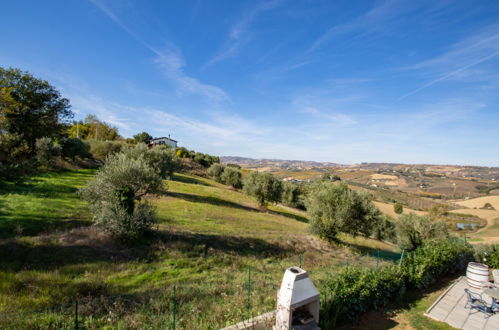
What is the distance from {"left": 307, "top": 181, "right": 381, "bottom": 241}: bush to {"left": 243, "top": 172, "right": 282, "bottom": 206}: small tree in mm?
17222

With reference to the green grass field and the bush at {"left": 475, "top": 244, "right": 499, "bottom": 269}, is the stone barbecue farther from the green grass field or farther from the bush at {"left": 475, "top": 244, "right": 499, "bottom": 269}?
the bush at {"left": 475, "top": 244, "right": 499, "bottom": 269}

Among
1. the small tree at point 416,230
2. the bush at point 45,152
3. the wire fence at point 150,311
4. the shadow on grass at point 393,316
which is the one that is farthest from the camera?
the bush at point 45,152

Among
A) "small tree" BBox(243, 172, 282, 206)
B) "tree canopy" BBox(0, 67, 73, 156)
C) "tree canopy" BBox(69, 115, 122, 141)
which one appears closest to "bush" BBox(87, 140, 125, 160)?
"tree canopy" BBox(0, 67, 73, 156)

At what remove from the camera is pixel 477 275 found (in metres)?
9.70

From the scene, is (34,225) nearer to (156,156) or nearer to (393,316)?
(393,316)

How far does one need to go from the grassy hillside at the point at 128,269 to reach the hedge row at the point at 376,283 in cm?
114

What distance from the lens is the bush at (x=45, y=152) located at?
2923 cm

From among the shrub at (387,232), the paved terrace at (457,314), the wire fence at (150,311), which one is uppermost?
the wire fence at (150,311)

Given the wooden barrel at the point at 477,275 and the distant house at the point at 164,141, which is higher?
the distant house at the point at 164,141

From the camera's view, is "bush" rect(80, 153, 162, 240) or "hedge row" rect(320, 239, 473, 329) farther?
"bush" rect(80, 153, 162, 240)

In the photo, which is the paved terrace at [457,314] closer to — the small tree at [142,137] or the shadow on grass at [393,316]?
the shadow on grass at [393,316]

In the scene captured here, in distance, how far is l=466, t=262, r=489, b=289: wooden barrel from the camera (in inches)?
373

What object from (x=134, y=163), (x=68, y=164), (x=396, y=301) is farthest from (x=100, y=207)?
(x=68, y=164)

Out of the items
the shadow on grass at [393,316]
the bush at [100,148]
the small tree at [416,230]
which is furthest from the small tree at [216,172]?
the shadow on grass at [393,316]
